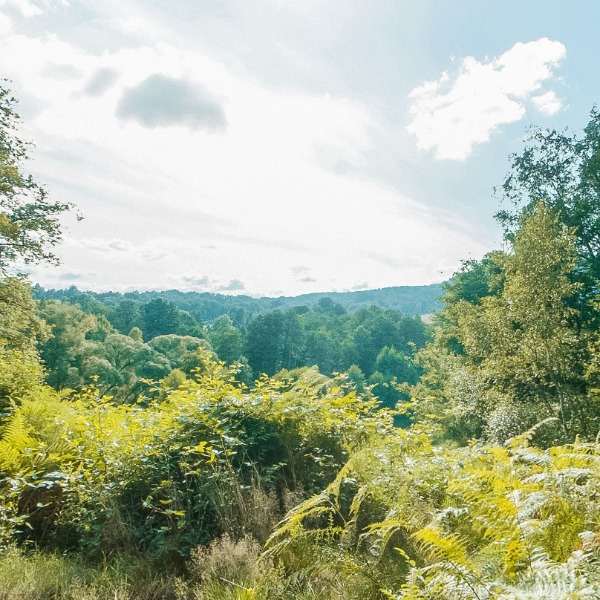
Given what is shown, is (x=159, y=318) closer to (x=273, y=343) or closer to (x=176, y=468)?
(x=273, y=343)

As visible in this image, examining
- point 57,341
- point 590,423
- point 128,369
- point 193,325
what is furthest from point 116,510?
point 193,325

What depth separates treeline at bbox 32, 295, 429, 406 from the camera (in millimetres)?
39406

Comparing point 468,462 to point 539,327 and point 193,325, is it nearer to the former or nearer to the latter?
point 539,327

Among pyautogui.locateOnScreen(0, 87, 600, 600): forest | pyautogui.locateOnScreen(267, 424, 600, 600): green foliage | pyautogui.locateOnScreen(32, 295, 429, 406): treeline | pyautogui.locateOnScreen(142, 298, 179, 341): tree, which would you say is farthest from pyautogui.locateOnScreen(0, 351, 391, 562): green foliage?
pyautogui.locateOnScreen(142, 298, 179, 341): tree

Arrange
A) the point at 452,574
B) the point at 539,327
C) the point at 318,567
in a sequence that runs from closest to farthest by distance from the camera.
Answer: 1. the point at 452,574
2. the point at 318,567
3. the point at 539,327

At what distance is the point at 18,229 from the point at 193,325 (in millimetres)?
69744

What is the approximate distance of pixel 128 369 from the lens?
47406mm

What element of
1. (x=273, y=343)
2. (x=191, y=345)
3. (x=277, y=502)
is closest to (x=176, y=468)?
(x=277, y=502)

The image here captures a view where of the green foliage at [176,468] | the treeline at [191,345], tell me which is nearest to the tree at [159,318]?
the treeline at [191,345]

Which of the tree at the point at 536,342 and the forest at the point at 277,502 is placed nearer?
the forest at the point at 277,502

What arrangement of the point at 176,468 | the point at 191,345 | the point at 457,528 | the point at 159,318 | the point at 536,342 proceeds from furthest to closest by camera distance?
the point at 159,318, the point at 191,345, the point at 536,342, the point at 176,468, the point at 457,528

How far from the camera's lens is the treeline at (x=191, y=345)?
39.4 m

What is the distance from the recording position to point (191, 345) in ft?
197

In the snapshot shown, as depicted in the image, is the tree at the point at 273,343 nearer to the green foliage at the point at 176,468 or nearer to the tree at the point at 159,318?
the tree at the point at 159,318
